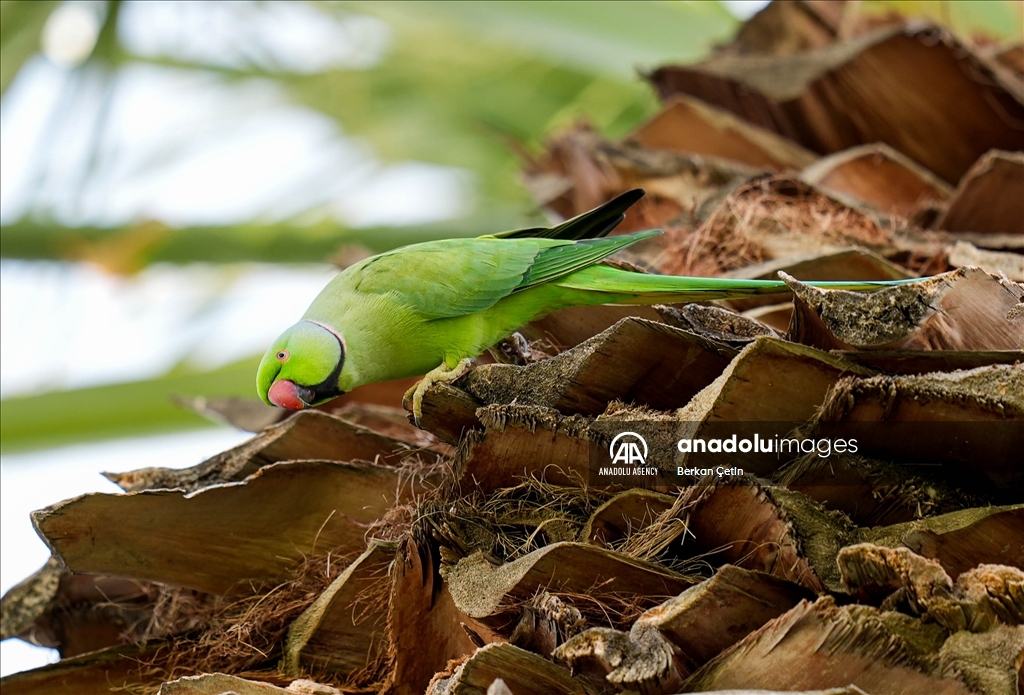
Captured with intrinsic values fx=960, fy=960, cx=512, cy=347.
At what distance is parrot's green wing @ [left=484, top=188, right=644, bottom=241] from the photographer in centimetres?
280

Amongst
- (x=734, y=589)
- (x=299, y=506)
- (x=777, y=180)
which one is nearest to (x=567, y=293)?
(x=777, y=180)

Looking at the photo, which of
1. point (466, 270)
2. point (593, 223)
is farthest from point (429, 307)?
point (593, 223)

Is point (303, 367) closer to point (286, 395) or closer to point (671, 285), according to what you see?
point (286, 395)

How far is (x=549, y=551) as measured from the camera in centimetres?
155

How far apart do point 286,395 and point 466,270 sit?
0.66 meters

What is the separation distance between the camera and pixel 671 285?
2.46m

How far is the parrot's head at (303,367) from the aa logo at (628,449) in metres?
1.32

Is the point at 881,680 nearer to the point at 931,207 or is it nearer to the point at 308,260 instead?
the point at 931,207

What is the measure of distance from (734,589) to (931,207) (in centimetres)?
206

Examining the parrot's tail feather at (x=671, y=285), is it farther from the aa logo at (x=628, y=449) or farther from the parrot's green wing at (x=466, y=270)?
the aa logo at (x=628, y=449)

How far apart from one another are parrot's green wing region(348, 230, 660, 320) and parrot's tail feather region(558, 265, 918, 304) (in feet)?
0.33

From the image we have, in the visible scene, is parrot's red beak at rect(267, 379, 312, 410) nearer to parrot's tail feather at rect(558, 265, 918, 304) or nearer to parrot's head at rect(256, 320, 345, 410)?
parrot's head at rect(256, 320, 345, 410)

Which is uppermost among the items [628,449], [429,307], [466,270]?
[466,270]

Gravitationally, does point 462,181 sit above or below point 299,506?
above
